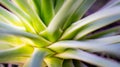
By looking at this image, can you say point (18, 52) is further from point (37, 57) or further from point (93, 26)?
point (93, 26)

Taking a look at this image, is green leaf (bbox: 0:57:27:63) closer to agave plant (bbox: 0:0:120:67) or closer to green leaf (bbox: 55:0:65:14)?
agave plant (bbox: 0:0:120:67)

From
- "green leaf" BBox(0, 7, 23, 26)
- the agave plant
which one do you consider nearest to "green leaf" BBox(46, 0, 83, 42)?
the agave plant

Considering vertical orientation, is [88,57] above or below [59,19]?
below

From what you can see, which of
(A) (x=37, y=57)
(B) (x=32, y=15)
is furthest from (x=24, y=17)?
(A) (x=37, y=57)

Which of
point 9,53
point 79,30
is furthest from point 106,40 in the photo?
point 9,53

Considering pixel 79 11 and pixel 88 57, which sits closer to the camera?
pixel 88 57

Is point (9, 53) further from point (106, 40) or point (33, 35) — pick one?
point (106, 40)

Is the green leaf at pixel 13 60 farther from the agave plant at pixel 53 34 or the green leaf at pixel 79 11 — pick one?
the green leaf at pixel 79 11
